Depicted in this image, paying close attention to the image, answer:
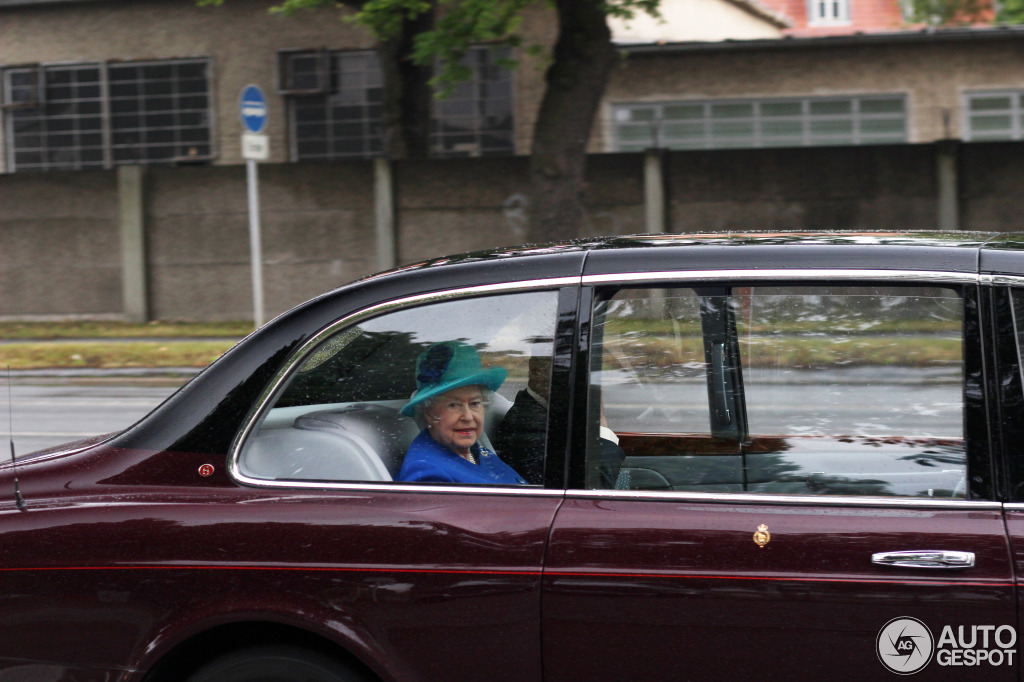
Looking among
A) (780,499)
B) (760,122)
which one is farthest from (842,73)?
(780,499)

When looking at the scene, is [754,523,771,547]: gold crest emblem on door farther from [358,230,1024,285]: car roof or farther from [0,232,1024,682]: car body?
[358,230,1024,285]: car roof

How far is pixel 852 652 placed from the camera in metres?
2.55

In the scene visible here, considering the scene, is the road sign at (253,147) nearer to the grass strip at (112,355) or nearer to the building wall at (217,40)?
the grass strip at (112,355)

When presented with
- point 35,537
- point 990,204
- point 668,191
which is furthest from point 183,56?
point 35,537

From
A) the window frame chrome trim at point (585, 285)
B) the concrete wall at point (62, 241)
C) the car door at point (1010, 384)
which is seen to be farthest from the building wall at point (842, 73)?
the car door at point (1010, 384)

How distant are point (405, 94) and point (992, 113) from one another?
36.3 feet

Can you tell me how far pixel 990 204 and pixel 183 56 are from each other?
1528 cm

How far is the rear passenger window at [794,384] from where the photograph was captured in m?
2.77

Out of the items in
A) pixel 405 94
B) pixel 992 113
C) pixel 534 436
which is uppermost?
pixel 405 94

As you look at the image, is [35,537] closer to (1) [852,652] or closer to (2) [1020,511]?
(1) [852,652]

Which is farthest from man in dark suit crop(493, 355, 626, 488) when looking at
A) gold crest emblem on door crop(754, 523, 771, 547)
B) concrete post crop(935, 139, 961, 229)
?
concrete post crop(935, 139, 961, 229)

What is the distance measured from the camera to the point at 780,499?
8.95 ft

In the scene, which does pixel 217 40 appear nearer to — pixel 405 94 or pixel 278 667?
pixel 405 94

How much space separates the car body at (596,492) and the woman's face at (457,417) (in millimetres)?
83
